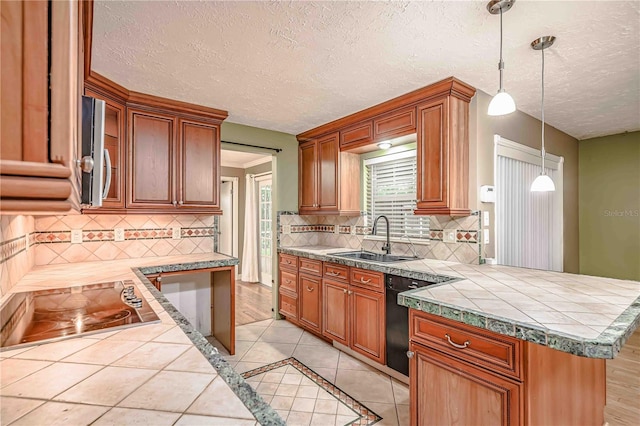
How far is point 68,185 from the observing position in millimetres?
473

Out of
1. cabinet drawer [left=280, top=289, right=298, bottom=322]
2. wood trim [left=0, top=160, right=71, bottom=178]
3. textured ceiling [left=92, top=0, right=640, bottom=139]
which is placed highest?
textured ceiling [left=92, top=0, right=640, bottom=139]

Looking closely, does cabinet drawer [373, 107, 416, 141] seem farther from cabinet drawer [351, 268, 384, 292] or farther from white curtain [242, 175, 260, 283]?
white curtain [242, 175, 260, 283]

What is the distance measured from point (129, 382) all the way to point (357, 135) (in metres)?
2.93

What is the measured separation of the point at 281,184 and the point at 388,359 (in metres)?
2.35

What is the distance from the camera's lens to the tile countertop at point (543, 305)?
45.3 inches

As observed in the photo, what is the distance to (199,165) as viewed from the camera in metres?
3.11

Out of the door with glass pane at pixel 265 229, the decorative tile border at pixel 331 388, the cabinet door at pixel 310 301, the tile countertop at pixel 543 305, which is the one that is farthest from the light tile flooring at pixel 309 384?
the door with glass pane at pixel 265 229

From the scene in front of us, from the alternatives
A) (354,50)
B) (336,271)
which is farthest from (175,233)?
(354,50)

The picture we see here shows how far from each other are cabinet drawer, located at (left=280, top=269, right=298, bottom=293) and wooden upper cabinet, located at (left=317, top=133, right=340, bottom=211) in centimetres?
85

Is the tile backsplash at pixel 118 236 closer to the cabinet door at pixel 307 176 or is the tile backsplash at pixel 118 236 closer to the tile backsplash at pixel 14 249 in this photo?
the tile backsplash at pixel 14 249

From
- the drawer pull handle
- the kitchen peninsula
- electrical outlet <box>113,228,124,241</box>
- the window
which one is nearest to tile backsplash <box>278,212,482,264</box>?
the window

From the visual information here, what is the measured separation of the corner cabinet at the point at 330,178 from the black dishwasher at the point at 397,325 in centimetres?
127

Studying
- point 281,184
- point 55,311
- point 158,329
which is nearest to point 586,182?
point 281,184

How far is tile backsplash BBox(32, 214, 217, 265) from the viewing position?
103 inches
